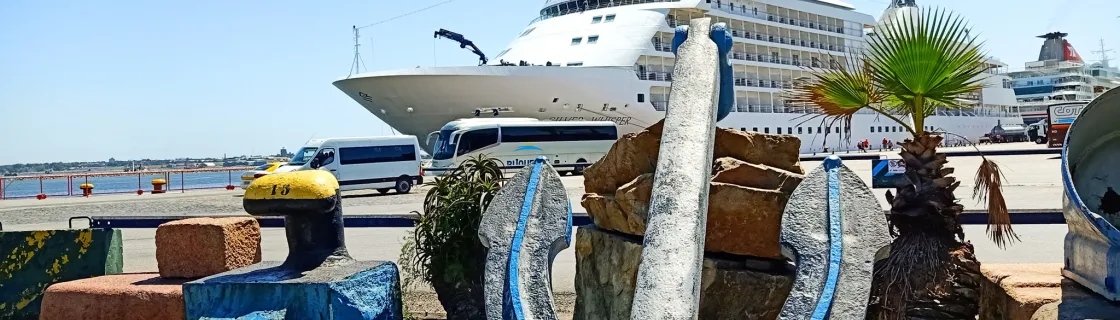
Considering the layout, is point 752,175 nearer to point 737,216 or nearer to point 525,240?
point 737,216

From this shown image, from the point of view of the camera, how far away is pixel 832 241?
2412 millimetres

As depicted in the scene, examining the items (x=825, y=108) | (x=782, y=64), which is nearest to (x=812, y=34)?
(x=782, y=64)

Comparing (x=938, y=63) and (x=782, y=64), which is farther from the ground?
(x=782, y=64)

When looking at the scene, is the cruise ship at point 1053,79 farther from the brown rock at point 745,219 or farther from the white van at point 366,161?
the brown rock at point 745,219

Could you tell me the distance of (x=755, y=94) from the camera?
145ft

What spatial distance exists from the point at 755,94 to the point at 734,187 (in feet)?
138

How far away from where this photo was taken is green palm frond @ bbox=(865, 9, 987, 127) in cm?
380

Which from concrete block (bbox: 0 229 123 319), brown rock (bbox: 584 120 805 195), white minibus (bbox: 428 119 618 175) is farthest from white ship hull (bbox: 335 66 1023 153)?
brown rock (bbox: 584 120 805 195)

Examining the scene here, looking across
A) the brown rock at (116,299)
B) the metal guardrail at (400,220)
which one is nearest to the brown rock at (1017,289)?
the metal guardrail at (400,220)

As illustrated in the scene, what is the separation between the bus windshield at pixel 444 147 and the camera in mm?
25250

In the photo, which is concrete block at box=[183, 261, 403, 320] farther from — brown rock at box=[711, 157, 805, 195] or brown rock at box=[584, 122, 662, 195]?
brown rock at box=[711, 157, 805, 195]

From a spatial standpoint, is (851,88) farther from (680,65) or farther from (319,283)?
(319,283)

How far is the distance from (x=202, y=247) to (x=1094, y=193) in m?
3.51

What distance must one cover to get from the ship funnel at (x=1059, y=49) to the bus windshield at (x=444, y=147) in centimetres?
8026
